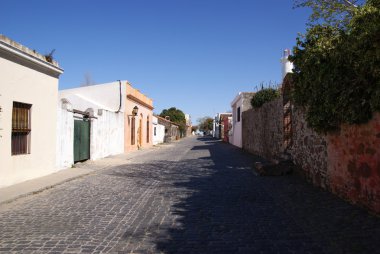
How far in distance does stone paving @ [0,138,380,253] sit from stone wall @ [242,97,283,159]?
18.3 feet

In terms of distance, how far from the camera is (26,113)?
35.6 feet

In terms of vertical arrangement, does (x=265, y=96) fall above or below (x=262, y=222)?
→ above

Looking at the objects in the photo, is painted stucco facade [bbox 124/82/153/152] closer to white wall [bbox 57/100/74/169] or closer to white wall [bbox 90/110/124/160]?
white wall [bbox 90/110/124/160]

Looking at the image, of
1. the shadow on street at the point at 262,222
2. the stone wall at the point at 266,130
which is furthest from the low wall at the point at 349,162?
the stone wall at the point at 266,130

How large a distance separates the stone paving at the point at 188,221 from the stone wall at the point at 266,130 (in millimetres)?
5566

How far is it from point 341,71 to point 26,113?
8.73 m

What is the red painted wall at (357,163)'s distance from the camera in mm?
6086

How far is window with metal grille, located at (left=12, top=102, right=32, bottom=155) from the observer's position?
10.2m

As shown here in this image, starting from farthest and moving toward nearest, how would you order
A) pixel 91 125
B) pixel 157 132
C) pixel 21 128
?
pixel 157 132 < pixel 91 125 < pixel 21 128

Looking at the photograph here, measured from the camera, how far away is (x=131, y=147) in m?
28.0

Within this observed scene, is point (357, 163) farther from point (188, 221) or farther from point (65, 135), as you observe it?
point (65, 135)

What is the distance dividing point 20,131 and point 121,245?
706 cm

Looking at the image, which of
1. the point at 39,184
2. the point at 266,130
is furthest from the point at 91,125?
the point at 266,130

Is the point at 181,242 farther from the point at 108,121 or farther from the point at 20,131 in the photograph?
the point at 108,121
